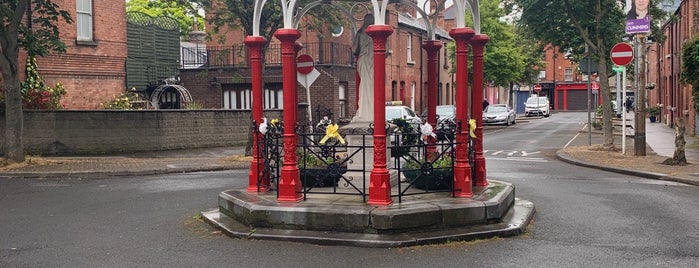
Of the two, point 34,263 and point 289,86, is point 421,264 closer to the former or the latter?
point 289,86

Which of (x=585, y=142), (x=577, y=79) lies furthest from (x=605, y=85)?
(x=577, y=79)

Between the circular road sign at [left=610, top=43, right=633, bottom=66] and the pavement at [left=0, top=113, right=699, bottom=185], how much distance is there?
8.98 feet

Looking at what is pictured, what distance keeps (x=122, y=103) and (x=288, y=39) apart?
632 inches

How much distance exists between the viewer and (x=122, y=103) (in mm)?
22516

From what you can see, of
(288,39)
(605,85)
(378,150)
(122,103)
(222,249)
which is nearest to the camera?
(222,249)

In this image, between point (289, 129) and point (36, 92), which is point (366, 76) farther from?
point (36, 92)

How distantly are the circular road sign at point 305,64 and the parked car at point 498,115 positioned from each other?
26.5 m

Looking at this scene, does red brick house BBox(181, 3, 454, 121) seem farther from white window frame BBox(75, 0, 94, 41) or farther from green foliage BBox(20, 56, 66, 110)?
green foliage BBox(20, 56, 66, 110)

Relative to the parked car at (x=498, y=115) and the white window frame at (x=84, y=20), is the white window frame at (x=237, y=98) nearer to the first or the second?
the white window frame at (x=84, y=20)

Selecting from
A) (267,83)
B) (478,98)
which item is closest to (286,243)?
(478,98)

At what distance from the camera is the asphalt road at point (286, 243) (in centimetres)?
647

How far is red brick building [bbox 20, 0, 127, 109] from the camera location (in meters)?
21.3

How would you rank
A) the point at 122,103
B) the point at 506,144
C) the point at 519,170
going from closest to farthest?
the point at 519,170, the point at 122,103, the point at 506,144

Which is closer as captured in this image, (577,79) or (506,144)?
(506,144)
